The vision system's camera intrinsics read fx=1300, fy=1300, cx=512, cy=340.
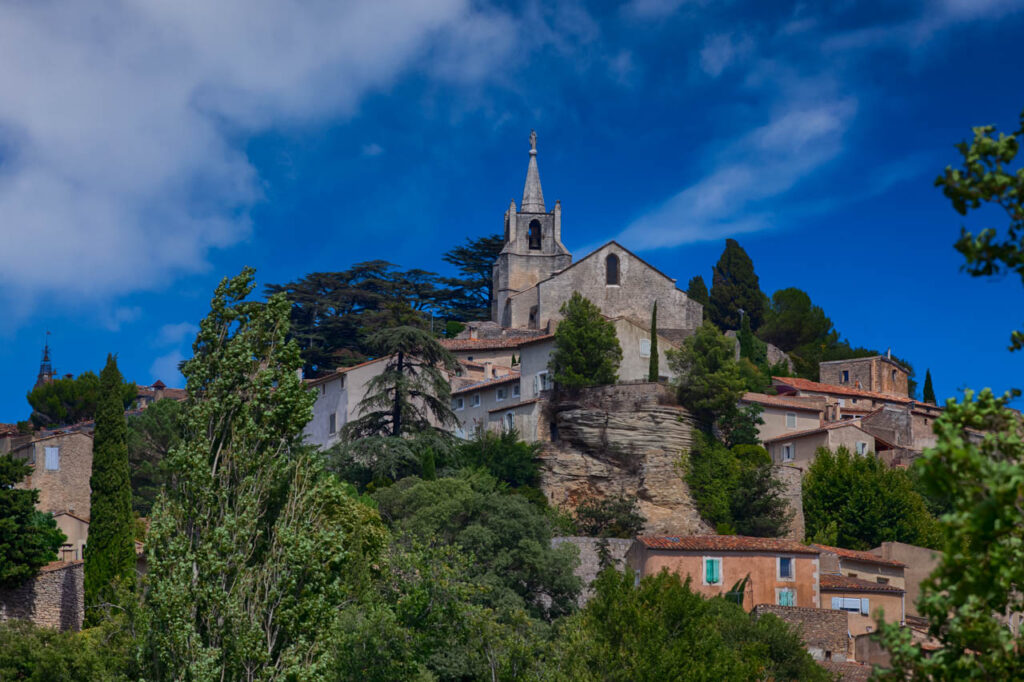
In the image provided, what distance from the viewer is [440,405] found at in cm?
5616

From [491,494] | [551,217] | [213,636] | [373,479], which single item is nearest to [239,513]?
[213,636]

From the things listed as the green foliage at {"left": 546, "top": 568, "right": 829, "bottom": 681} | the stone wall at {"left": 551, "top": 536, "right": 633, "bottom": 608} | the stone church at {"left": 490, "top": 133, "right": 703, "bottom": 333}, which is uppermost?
the stone church at {"left": 490, "top": 133, "right": 703, "bottom": 333}

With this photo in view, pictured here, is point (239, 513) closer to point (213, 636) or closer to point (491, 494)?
point (213, 636)

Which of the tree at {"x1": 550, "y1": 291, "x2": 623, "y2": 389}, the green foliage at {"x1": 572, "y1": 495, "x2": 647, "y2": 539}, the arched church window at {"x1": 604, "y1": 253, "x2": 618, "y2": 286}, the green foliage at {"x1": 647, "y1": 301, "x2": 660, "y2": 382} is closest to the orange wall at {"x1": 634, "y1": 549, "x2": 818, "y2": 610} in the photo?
the green foliage at {"x1": 572, "y1": 495, "x2": 647, "y2": 539}

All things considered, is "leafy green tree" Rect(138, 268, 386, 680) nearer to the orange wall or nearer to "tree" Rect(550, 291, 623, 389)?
the orange wall

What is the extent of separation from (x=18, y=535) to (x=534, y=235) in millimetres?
59465

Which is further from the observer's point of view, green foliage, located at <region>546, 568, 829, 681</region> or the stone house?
the stone house

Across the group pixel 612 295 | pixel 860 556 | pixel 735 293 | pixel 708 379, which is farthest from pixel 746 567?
pixel 735 293

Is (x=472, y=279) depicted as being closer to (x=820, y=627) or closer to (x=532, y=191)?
(x=532, y=191)

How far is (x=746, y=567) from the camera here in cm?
4575

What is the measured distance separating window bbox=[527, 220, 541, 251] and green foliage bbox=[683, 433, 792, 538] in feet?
127

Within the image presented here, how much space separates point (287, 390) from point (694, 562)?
23.8 metres

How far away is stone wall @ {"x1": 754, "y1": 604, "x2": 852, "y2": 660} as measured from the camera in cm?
4150

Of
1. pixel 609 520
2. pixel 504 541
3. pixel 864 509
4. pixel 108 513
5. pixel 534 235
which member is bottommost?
pixel 504 541
